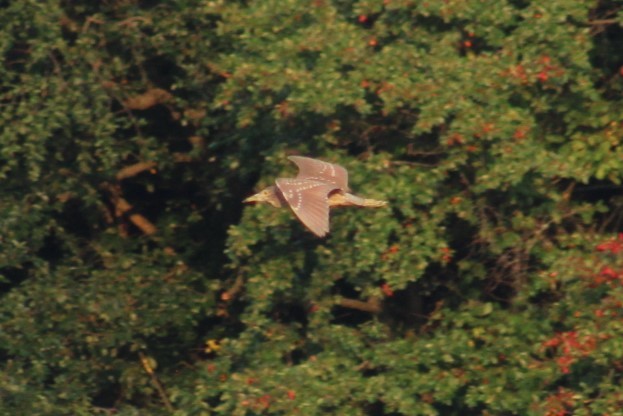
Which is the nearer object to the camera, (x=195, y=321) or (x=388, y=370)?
(x=388, y=370)

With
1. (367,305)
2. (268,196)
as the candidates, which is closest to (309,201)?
(268,196)

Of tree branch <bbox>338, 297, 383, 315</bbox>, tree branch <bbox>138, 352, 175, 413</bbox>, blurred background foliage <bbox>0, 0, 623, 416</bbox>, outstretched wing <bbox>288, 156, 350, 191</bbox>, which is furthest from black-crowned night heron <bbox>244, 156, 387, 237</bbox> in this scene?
tree branch <bbox>138, 352, 175, 413</bbox>

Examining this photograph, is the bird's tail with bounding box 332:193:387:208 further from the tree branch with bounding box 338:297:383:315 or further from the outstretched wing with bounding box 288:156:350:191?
the tree branch with bounding box 338:297:383:315

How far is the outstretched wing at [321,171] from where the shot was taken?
832cm

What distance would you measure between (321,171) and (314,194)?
80cm

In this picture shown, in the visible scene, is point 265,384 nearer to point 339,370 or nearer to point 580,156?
point 339,370

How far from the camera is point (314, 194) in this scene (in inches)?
300

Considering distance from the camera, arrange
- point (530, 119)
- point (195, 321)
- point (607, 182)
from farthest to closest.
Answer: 1. point (195, 321)
2. point (607, 182)
3. point (530, 119)

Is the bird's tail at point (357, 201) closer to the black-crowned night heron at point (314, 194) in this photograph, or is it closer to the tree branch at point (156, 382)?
the black-crowned night heron at point (314, 194)

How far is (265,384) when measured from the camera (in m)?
9.03

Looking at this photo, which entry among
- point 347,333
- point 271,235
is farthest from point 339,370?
point 271,235

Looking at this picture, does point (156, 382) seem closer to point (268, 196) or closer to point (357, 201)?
point (268, 196)

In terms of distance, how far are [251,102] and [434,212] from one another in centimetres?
124

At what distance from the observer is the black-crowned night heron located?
733 centimetres
